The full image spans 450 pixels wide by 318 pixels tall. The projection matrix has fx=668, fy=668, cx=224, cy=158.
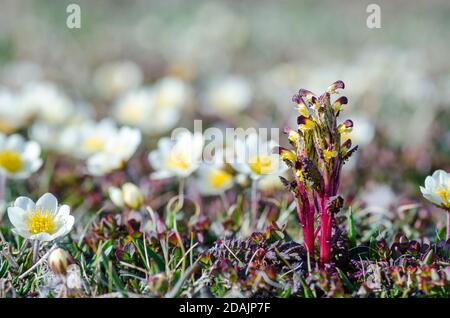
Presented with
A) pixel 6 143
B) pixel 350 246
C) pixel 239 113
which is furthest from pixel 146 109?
pixel 350 246

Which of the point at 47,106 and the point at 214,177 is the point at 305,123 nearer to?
the point at 214,177

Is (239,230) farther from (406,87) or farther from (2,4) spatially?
(2,4)

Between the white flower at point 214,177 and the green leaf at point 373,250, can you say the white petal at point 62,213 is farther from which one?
the green leaf at point 373,250

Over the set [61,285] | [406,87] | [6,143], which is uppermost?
[406,87]

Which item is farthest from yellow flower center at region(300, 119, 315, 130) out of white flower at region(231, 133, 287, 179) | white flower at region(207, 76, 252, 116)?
white flower at region(207, 76, 252, 116)

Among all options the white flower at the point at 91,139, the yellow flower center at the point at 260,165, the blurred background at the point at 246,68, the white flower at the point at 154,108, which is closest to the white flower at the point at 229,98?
the blurred background at the point at 246,68

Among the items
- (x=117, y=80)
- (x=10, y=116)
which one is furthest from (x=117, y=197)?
(x=117, y=80)
